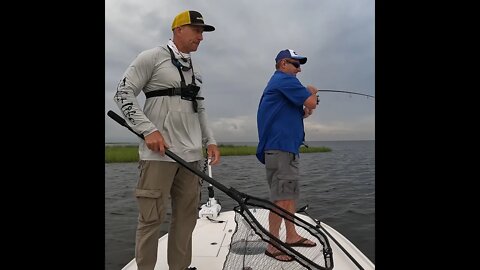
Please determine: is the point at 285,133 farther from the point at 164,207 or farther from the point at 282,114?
the point at 164,207

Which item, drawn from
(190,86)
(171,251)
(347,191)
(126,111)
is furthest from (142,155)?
(347,191)

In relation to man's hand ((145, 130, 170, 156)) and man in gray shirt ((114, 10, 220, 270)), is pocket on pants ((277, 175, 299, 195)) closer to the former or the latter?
man in gray shirt ((114, 10, 220, 270))

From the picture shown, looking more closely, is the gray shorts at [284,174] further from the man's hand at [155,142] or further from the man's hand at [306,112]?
the man's hand at [155,142]

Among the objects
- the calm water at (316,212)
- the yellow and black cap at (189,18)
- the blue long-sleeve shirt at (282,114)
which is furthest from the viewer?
the calm water at (316,212)

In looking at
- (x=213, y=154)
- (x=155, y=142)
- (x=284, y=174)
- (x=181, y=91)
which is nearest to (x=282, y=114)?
(x=284, y=174)

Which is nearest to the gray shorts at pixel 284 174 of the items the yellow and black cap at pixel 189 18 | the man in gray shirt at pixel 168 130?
the man in gray shirt at pixel 168 130

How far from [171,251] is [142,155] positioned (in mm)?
868

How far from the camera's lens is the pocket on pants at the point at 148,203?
2.18 meters

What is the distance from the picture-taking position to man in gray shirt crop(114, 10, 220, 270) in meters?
2.17

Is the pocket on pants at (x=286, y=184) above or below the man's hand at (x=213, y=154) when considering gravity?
below

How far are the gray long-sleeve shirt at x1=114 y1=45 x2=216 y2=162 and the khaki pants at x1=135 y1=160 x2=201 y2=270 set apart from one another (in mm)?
123

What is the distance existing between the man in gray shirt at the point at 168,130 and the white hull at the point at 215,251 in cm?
39

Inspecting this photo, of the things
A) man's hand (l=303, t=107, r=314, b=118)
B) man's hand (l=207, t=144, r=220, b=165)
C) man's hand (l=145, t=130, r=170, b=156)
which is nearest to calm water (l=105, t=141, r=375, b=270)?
man's hand (l=303, t=107, r=314, b=118)
